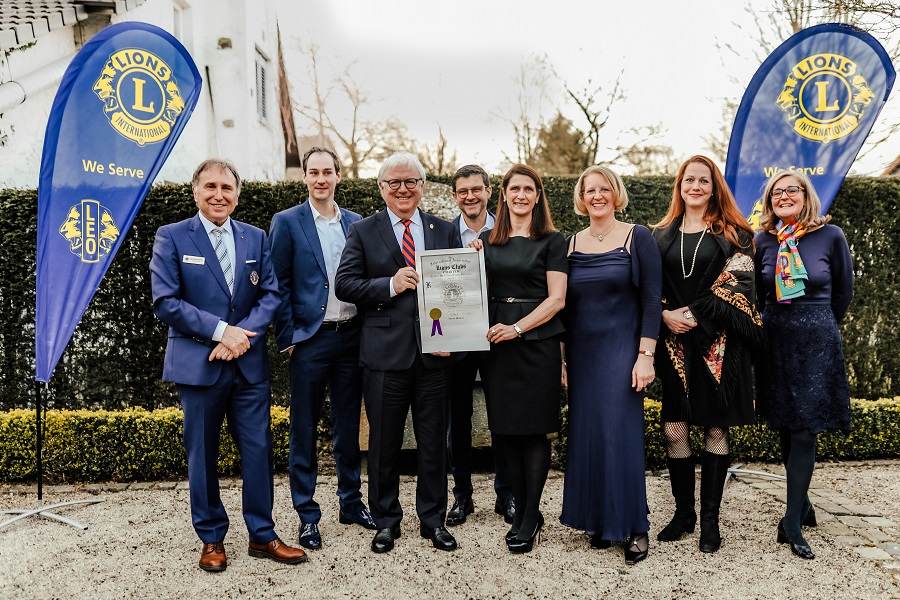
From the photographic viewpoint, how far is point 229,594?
354 cm

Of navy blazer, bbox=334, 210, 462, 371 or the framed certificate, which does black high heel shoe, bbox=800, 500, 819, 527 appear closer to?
the framed certificate

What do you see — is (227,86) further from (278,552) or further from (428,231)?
(278,552)

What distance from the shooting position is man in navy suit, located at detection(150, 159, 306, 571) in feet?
12.4

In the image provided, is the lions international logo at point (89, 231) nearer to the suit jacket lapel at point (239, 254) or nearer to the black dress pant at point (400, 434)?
the suit jacket lapel at point (239, 254)

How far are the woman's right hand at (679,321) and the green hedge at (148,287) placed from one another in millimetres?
3014

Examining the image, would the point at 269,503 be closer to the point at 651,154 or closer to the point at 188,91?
the point at 188,91

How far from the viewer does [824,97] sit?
247 inches

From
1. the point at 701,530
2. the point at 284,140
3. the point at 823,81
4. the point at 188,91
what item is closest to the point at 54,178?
the point at 188,91

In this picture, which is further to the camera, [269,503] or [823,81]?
[823,81]

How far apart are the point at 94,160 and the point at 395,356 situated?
298 cm

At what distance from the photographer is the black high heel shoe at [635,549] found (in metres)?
3.91

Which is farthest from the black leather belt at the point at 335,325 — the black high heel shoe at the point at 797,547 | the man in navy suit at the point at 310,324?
the black high heel shoe at the point at 797,547

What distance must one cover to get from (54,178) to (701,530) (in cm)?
509

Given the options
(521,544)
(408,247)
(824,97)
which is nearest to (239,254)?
(408,247)
